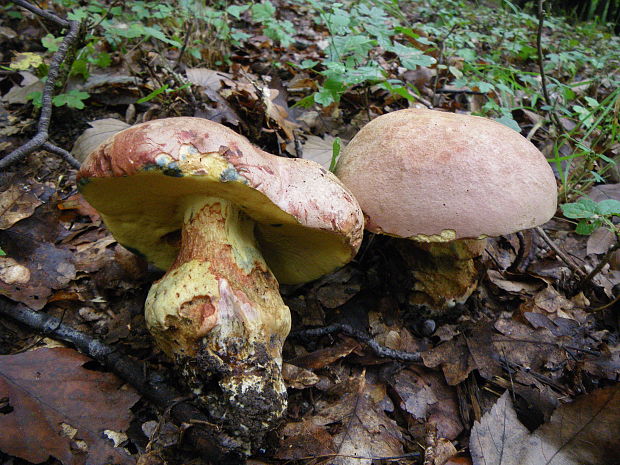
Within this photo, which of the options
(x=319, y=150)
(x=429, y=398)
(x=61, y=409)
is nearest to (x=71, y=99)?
(x=319, y=150)

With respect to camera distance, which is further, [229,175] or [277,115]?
[277,115]

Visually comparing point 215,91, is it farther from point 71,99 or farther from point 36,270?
point 36,270

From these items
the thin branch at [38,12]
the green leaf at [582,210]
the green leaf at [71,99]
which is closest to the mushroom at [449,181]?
the green leaf at [582,210]

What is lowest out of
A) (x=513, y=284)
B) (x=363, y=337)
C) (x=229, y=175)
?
(x=513, y=284)

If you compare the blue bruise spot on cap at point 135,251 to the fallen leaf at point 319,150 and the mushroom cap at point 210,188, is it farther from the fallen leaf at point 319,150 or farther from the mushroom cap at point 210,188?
the fallen leaf at point 319,150

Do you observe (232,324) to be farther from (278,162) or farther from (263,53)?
(263,53)

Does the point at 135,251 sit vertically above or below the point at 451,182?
below

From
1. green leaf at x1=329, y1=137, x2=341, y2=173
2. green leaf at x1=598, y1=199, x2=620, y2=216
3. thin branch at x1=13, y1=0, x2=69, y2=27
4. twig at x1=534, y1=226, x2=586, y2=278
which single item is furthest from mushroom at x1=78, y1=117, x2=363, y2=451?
thin branch at x1=13, y1=0, x2=69, y2=27

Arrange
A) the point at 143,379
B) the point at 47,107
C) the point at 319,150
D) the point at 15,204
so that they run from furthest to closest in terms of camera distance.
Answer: the point at 319,150
the point at 47,107
the point at 15,204
the point at 143,379
